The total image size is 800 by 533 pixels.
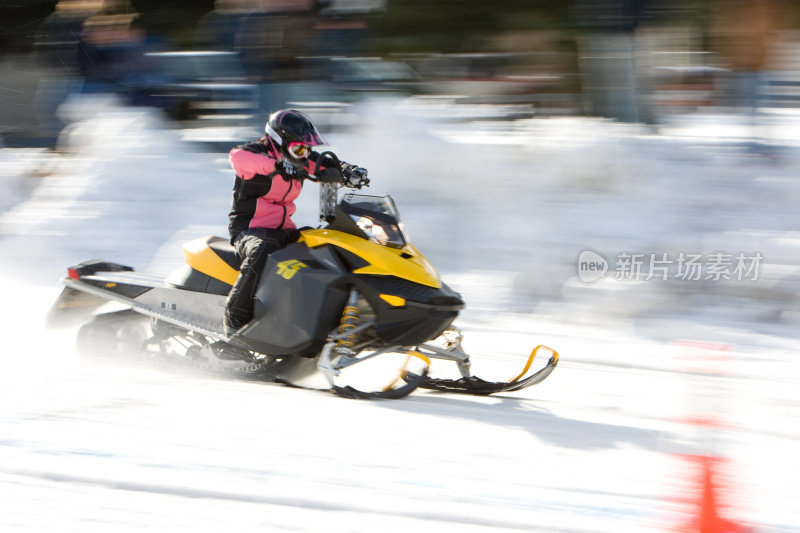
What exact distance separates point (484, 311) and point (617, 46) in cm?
293

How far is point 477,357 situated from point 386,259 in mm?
1516

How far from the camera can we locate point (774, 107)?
8047 millimetres

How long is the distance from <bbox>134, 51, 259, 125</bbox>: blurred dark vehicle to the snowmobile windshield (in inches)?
Result: 193

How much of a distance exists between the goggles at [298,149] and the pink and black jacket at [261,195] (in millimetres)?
69

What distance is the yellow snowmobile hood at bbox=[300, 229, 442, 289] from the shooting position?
14.7ft

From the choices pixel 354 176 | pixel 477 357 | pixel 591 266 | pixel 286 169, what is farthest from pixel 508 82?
pixel 286 169

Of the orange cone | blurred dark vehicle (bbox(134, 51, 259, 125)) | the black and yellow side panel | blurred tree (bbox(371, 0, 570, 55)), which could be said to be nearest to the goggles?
the black and yellow side panel

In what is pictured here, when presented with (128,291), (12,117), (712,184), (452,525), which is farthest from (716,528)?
(12,117)

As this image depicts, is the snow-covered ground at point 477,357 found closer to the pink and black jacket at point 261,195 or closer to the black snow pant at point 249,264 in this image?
the black snow pant at point 249,264

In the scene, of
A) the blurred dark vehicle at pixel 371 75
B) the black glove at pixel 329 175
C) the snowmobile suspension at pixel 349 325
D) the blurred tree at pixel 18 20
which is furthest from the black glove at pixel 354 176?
the blurred tree at pixel 18 20

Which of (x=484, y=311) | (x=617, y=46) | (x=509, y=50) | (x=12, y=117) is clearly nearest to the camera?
(x=484, y=311)

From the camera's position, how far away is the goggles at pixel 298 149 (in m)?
4.76

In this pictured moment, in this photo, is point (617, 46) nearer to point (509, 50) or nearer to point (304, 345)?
point (509, 50)

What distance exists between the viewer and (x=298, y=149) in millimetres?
4770
